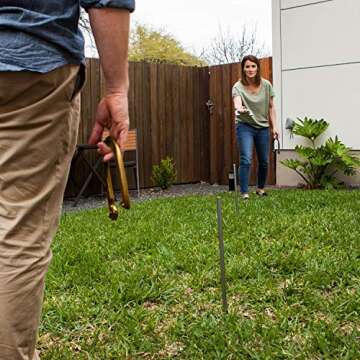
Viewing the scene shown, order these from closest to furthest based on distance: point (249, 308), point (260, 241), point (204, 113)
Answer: point (249, 308)
point (260, 241)
point (204, 113)

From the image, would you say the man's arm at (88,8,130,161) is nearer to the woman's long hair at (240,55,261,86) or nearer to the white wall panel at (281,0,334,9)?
the woman's long hair at (240,55,261,86)

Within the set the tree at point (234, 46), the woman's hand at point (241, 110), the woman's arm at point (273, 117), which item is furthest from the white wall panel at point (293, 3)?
→ the tree at point (234, 46)

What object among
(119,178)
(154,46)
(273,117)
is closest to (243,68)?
(273,117)

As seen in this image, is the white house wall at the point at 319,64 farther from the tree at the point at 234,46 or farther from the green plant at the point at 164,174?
the tree at the point at 234,46

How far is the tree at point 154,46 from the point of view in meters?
18.8

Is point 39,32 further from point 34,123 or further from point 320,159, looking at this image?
point 320,159

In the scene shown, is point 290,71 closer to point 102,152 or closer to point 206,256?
point 206,256

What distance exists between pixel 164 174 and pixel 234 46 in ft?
45.6

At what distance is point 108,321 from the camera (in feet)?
7.61

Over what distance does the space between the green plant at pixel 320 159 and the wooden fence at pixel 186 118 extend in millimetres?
929

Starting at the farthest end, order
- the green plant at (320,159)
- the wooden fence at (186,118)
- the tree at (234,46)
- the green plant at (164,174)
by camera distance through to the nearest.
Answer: the tree at (234,46), the wooden fence at (186,118), the green plant at (164,174), the green plant at (320,159)

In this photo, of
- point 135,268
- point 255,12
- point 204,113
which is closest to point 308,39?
point 204,113

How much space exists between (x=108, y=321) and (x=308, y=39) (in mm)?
6505

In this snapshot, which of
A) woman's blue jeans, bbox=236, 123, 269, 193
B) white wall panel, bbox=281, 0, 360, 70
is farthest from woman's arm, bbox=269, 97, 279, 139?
white wall panel, bbox=281, 0, 360, 70
